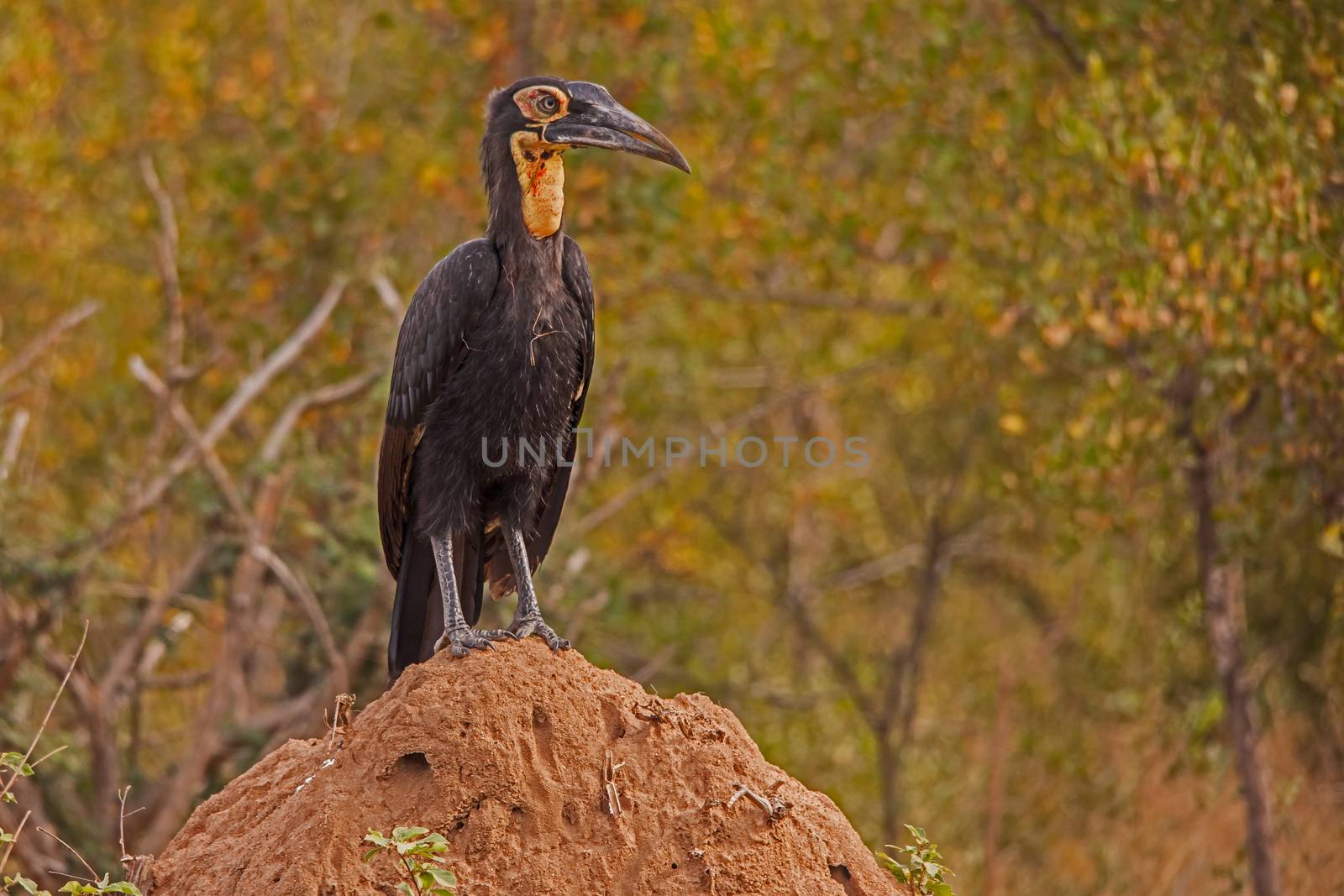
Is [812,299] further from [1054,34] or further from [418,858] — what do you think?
[418,858]

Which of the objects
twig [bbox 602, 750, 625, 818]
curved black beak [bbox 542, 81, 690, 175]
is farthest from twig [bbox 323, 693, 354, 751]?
curved black beak [bbox 542, 81, 690, 175]

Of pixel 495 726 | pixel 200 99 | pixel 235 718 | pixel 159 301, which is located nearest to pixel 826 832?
pixel 495 726

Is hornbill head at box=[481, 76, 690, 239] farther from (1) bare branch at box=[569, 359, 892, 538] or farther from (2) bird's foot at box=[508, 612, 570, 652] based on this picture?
(1) bare branch at box=[569, 359, 892, 538]

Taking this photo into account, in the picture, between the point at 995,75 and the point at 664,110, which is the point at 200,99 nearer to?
the point at 664,110

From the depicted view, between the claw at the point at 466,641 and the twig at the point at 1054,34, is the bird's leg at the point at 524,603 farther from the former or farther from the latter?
the twig at the point at 1054,34

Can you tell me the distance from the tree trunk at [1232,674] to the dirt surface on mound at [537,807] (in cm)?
485

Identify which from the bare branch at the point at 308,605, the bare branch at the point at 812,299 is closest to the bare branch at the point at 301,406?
the bare branch at the point at 308,605

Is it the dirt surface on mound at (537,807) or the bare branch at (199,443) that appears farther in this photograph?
the bare branch at (199,443)

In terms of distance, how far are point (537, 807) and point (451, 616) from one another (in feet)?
3.49

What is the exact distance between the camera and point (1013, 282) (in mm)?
10438

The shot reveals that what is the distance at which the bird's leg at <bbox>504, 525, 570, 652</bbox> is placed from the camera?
5.89 metres

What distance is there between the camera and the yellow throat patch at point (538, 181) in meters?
6.22

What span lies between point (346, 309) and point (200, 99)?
5313 millimetres

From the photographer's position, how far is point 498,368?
20.2 ft
